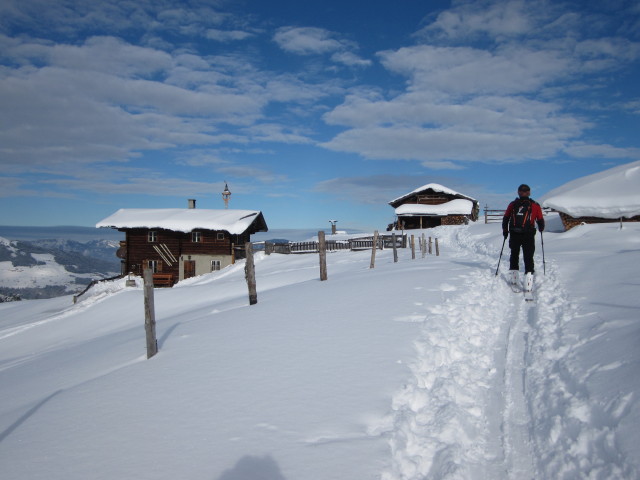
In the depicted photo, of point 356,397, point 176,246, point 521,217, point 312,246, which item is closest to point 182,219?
point 176,246

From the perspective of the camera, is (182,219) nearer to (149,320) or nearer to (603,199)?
(149,320)

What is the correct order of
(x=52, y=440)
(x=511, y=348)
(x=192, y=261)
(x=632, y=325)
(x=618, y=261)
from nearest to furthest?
(x=52, y=440) → (x=632, y=325) → (x=511, y=348) → (x=618, y=261) → (x=192, y=261)

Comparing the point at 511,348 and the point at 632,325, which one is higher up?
the point at 632,325

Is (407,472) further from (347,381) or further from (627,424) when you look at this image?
(627,424)

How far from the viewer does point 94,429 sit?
3.86 m

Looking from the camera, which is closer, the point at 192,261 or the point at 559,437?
the point at 559,437

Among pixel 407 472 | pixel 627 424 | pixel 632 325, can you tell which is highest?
pixel 632 325

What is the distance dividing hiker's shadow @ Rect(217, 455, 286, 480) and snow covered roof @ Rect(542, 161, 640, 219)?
26.1 m

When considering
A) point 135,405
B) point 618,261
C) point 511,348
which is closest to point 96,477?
point 135,405

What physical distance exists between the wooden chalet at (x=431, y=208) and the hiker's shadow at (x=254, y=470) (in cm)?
4607

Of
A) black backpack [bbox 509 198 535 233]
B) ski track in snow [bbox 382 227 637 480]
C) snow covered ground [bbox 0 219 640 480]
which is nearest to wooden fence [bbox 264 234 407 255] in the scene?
black backpack [bbox 509 198 535 233]

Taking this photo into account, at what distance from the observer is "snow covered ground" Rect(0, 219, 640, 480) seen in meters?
3.16

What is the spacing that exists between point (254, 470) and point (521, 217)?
786 centimetres

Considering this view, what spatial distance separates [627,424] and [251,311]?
6700mm
